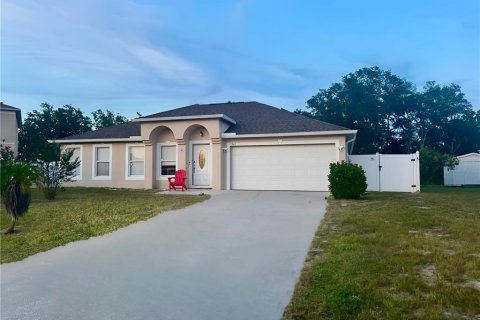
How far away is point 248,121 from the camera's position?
19047 millimetres

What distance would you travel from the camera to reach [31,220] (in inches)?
391

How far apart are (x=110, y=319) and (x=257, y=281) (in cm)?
197

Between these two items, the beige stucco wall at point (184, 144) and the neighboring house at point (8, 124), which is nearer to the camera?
the beige stucco wall at point (184, 144)

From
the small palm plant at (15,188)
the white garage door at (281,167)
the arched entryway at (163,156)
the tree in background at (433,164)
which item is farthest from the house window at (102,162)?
the tree in background at (433,164)

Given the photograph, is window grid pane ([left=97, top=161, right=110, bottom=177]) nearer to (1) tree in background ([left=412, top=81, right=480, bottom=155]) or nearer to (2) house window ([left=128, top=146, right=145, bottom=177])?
(2) house window ([left=128, top=146, right=145, bottom=177])

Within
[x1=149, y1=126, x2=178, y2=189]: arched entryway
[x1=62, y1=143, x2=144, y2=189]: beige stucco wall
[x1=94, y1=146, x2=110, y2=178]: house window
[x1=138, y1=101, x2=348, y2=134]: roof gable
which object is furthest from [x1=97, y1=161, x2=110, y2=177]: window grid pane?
[x1=138, y1=101, x2=348, y2=134]: roof gable

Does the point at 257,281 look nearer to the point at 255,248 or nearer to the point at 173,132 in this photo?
the point at 255,248

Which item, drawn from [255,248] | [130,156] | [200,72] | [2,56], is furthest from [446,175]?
[2,56]

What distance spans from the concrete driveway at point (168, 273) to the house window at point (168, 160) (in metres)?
9.43

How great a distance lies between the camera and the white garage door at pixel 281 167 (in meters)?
16.6

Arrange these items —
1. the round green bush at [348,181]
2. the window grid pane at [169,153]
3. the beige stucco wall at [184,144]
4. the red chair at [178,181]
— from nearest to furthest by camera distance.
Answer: the round green bush at [348,181] < the red chair at [178,181] < the beige stucco wall at [184,144] < the window grid pane at [169,153]

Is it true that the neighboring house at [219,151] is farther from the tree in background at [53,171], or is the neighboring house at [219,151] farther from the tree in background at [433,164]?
the tree in background at [433,164]

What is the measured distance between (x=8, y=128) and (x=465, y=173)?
32722mm

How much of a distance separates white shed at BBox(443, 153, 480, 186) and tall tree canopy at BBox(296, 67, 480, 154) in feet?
30.4
